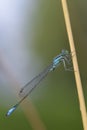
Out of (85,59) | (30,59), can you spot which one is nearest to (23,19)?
(30,59)

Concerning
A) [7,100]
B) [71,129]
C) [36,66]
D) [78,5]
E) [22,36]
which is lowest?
[71,129]

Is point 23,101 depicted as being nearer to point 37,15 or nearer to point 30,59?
point 30,59

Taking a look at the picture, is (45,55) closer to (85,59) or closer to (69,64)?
(85,59)

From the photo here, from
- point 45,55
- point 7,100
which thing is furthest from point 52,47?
point 7,100

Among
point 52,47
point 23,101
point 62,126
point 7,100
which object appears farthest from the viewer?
point 52,47

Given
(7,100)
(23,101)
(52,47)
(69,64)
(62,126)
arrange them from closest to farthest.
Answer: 1. (23,101)
2. (69,64)
3. (62,126)
4. (7,100)
5. (52,47)

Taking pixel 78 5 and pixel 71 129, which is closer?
pixel 71 129

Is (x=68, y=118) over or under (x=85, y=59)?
under
